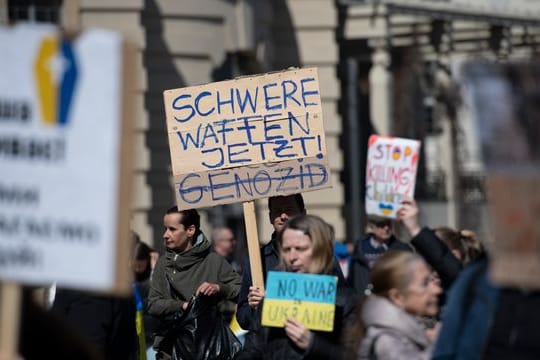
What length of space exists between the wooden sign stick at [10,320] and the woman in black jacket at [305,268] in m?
1.78

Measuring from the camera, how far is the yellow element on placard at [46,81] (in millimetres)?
5594

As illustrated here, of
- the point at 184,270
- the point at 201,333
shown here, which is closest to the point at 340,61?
the point at 184,270

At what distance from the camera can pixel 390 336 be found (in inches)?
249

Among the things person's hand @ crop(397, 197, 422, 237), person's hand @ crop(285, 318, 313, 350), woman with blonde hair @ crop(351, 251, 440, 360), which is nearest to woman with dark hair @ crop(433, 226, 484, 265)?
person's hand @ crop(397, 197, 422, 237)

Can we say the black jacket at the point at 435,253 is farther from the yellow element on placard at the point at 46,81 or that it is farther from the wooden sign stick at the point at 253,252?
the yellow element on placard at the point at 46,81

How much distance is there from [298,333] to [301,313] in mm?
167

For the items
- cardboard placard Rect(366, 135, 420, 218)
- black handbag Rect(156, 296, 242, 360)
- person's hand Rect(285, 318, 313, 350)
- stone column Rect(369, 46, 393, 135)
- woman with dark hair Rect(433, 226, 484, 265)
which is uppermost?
stone column Rect(369, 46, 393, 135)

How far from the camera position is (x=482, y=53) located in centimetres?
2889

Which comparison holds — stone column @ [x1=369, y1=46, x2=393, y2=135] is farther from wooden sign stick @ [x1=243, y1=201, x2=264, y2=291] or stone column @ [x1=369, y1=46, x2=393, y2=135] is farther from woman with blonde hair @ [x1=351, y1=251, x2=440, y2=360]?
woman with blonde hair @ [x1=351, y1=251, x2=440, y2=360]

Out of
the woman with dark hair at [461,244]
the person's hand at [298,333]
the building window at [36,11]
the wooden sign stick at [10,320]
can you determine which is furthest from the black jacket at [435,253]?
the building window at [36,11]

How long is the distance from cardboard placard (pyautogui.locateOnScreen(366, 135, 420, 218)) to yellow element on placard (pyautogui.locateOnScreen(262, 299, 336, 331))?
16.8ft

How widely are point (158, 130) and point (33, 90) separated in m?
12.5

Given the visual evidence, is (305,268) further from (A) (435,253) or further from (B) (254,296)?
(B) (254,296)

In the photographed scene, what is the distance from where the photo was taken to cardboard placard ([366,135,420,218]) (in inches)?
487
